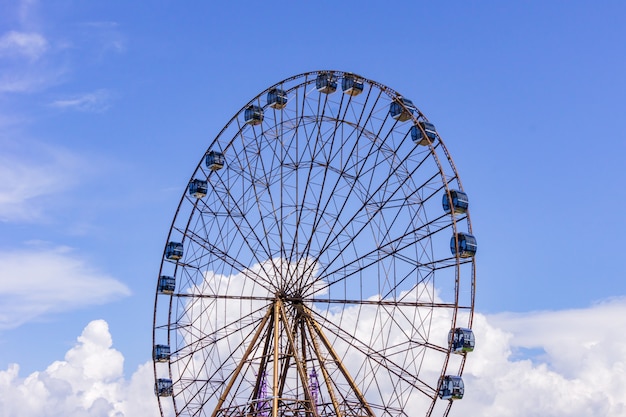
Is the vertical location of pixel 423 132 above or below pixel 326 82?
below

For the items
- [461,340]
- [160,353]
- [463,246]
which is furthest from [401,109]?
[160,353]

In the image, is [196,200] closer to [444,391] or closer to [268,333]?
[268,333]

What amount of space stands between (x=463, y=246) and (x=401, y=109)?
7504 mm

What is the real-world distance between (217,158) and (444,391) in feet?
61.6

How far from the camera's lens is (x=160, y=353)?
56.1m

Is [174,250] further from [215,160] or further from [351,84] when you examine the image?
[351,84]

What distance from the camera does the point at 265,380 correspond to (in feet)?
174

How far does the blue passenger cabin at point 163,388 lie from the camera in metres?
55.4

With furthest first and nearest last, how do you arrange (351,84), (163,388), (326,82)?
(163,388)
(326,82)
(351,84)

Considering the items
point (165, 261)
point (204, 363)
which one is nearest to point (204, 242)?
point (165, 261)

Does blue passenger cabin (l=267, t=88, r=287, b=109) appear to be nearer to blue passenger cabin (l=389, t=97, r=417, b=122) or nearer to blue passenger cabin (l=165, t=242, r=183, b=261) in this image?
blue passenger cabin (l=389, t=97, r=417, b=122)

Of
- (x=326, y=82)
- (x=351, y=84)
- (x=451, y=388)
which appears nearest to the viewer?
(x=451, y=388)

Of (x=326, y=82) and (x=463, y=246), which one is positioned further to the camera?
(x=326, y=82)

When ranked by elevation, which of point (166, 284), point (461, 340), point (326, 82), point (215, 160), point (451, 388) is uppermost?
point (326, 82)
